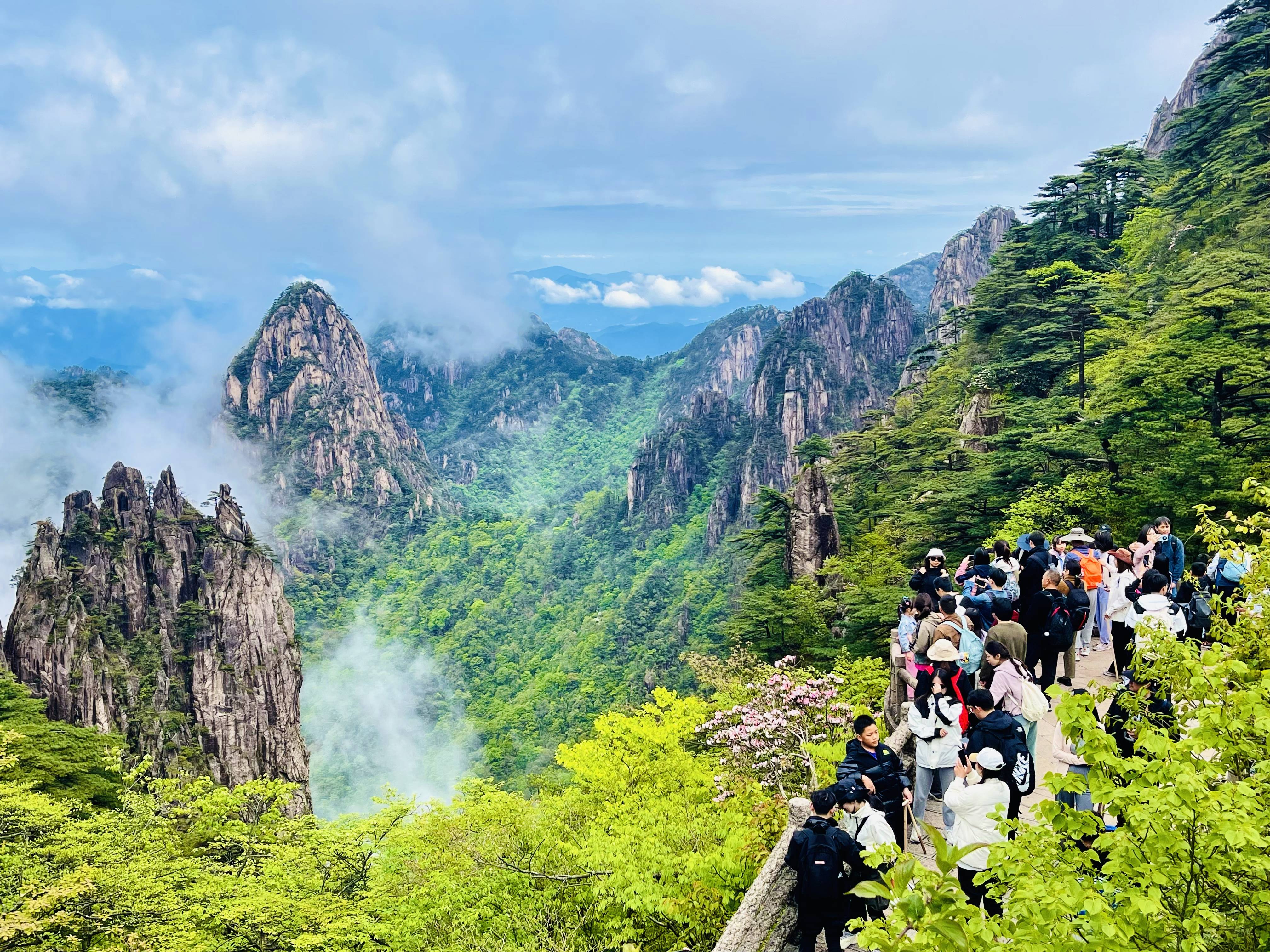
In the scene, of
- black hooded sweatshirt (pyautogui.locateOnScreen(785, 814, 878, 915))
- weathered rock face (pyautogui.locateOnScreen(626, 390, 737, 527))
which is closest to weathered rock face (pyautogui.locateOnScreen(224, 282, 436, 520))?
weathered rock face (pyautogui.locateOnScreen(626, 390, 737, 527))

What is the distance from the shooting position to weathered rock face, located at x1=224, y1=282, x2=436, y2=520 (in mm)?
138875

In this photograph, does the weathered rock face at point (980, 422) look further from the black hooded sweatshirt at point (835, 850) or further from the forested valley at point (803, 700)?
the black hooded sweatshirt at point (835, 850)

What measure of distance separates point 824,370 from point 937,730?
11644 cm

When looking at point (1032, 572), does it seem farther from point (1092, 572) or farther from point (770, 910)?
point (770, 910)

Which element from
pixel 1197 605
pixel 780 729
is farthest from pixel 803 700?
pixel 1197 605

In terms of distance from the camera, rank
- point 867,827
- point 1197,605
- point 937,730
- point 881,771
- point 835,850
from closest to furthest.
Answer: point 835,850 → point 867,827 → point 881,771 → point 937,730 → point 1197,605

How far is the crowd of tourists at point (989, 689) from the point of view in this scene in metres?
7.08

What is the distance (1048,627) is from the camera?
36.0 ft

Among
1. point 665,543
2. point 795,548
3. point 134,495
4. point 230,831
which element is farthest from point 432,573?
point 230,831

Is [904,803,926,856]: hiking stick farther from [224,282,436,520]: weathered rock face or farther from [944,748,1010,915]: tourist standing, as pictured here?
[224,282,436,520]: weathered rock face

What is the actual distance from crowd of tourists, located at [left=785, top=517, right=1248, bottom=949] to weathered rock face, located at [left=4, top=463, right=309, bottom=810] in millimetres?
44786

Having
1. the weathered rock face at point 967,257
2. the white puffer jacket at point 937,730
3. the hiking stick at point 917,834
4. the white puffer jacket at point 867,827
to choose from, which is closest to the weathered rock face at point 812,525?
the hiking stick at point 917,834

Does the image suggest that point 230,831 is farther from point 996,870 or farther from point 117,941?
point 996,870

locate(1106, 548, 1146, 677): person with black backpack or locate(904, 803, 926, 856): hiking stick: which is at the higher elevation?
locate(1106, 548, 1146, 677): person with black backpack
